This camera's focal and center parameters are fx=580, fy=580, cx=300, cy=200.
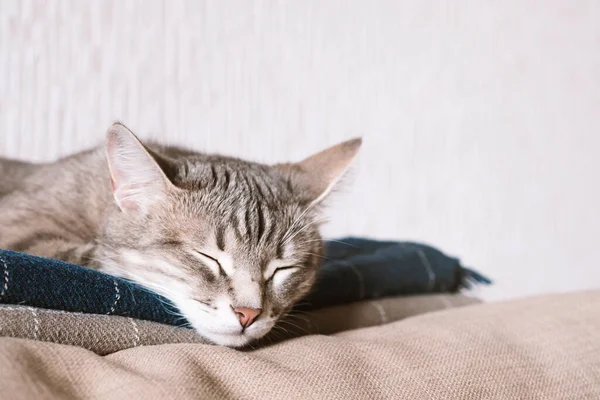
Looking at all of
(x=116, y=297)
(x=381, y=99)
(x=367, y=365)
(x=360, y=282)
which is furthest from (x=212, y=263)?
(x=381, y=99)

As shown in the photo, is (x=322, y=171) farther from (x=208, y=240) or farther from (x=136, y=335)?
(x=136, y=335)

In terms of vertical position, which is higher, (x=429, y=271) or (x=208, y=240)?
(x=208, y=240)

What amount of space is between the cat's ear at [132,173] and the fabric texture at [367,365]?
0.34m

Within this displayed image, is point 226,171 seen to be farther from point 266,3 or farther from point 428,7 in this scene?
point 428,7

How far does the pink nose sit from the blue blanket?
102mm

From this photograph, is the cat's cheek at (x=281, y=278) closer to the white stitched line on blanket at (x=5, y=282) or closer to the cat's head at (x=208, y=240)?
the cat's head at (x=208, y=240)

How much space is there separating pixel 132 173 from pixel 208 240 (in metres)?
0.18

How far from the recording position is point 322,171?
1.23 m

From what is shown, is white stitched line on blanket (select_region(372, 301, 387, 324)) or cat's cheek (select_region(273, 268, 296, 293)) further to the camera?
white stitched line on blanket (select_region(372, 301, 387, 324))

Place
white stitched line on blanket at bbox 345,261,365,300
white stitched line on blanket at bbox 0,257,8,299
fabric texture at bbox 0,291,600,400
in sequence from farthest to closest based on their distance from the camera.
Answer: white stitched line on blanket at bbox 345,261,365,300 → white stitched line on blanket at bbox 0,257,8,299 → fabric texture at bbox 0,291,600,400

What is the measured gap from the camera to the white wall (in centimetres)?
172

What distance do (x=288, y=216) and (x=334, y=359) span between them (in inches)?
15.1

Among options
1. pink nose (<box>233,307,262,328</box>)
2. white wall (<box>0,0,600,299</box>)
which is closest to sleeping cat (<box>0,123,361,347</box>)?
pink nose (<box>233,307,262,328</box>)

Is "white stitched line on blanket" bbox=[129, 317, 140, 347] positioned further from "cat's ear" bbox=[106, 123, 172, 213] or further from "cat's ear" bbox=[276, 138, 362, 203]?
"cat's ear" bbox=[276, 138, 362, 203]
